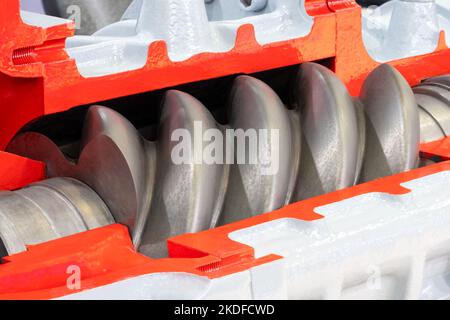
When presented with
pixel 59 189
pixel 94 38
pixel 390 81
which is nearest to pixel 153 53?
pixel 94 38

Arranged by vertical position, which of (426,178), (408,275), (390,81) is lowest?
(408,275)

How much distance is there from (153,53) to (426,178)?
51cm

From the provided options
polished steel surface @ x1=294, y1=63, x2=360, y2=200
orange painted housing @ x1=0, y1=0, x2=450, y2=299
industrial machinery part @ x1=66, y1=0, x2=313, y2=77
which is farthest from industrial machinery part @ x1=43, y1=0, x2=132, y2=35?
polished steel surface @ x1=294, y1=63, x2=360, y2=200

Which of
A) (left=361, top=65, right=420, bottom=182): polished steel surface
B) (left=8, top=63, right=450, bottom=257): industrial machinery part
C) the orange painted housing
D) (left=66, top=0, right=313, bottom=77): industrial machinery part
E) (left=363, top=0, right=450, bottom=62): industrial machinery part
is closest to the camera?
the orange painted housing

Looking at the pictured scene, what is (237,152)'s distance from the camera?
5.53 feet

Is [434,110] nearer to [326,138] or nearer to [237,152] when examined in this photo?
[326,138]

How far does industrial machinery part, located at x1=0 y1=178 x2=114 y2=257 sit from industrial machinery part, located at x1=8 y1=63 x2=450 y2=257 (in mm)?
30

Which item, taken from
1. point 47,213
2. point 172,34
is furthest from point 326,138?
point 47,213
